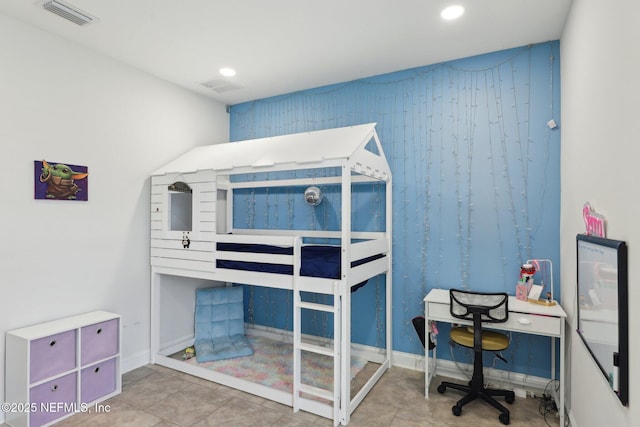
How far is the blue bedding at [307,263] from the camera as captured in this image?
8.53 ft

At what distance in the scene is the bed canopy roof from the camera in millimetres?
2652

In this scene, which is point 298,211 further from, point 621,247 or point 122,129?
point 621,247

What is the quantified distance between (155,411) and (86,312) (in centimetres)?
104

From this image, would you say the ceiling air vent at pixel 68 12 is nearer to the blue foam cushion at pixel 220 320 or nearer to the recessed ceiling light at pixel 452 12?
the recessed ceiling light at pixel 452 12

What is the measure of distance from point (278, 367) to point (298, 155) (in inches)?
78.7

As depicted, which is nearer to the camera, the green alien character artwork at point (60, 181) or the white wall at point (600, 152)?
the white wall at point (600, 152)

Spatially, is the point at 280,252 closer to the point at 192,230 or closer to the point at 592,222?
the point at 192,230

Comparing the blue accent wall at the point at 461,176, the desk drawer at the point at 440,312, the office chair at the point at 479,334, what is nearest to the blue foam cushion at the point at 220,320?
the blue accent wall at the point at 461,176

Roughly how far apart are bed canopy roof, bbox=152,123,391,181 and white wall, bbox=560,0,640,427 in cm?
139

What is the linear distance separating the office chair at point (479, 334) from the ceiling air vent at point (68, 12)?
133 inches

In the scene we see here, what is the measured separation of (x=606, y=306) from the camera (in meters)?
1.54

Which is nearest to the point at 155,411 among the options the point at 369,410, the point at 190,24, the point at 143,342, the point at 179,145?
the point at 143,342

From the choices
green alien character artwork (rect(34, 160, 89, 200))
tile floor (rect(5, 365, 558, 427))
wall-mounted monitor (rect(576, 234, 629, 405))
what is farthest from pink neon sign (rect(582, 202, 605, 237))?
green alien character artwork (rect(34, 160, 89, 200))

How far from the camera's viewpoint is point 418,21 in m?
2.62
